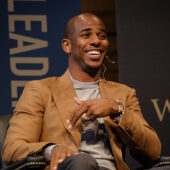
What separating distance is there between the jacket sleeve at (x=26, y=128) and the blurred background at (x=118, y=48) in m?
1.48

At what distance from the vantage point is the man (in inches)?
90.4

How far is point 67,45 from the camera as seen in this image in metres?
2.80

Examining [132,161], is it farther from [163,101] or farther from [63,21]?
[63,21]

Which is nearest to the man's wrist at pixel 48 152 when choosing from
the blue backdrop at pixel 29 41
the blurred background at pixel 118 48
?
the blurred background at pixel 118 48

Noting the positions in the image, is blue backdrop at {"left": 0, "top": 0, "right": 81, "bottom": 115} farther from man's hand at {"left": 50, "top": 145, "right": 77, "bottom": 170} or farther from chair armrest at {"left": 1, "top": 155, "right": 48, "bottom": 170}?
man's hand at {"left": 50, "top": 145, "right": 77, "bottom": 170}

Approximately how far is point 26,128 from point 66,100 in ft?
1.14

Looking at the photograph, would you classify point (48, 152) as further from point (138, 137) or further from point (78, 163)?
point (138, 137)

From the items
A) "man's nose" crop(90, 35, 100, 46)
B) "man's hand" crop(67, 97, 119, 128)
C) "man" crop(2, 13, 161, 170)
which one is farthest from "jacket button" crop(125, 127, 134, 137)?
"man's nose" crop(90, 35, 100, 46)

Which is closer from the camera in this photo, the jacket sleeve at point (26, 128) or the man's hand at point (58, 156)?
the man's hand at point (58, 156)

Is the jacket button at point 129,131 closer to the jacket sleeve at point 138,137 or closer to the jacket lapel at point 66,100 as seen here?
the jacket sleeve at point 138,137

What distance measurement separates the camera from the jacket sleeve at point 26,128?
225 cm

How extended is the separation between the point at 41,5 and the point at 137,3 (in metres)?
1.06

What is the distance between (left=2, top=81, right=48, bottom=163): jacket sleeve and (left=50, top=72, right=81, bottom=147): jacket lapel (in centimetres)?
12

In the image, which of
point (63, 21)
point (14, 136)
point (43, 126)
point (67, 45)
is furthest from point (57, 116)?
point (63, 21)
